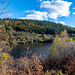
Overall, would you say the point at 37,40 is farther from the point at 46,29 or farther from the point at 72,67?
the point at 72,67

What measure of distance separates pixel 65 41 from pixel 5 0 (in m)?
7.34

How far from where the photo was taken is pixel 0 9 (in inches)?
95.0

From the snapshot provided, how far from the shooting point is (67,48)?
7.84m

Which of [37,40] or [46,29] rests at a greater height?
[46,29]

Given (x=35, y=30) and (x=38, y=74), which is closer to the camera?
(x=38, y=74)

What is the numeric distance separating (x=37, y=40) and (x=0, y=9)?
2063 inches

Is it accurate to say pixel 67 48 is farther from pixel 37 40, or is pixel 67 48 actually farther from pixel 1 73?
pixel 37 40

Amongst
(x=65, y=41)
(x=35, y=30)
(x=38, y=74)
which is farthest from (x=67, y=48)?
(x=35, y=30)

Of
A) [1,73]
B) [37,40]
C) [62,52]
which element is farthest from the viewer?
[37,40]

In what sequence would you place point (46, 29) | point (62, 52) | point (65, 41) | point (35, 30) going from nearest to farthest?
1. point (62, 52)
2. point (65, 41)
3. point (35, 30)
4. point (46, 29)

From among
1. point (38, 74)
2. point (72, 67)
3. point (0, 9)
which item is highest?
point (0, 9)

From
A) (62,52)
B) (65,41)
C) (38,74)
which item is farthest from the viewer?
(65,41)

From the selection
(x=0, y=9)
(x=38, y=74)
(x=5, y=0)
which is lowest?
(x=38, y=74)

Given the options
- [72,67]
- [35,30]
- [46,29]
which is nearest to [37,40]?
[35,30]
